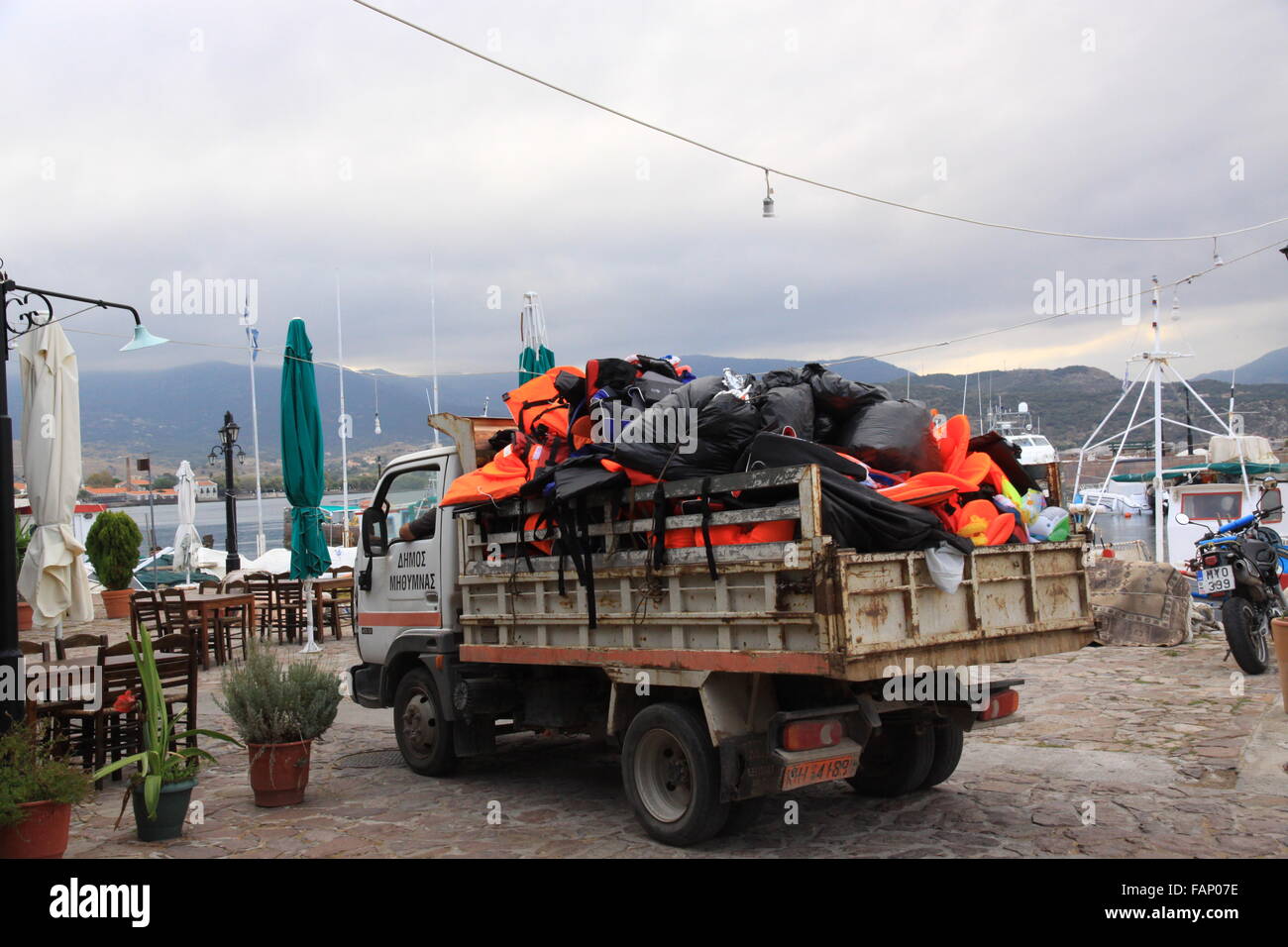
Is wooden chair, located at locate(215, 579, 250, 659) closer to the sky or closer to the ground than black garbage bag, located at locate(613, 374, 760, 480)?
closer to the ground

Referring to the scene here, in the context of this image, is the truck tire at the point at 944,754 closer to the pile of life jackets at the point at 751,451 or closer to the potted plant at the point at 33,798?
the pile of life jackets at the point at 751,451

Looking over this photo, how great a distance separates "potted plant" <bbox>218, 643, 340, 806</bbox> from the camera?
6.68 m

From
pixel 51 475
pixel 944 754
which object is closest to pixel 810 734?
pixel 944 754

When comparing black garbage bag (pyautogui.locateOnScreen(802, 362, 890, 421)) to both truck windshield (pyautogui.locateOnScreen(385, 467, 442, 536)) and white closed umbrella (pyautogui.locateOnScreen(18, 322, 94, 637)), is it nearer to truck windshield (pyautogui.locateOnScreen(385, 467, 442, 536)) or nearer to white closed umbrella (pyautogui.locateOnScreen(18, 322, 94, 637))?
truck windshield (pyautogui.locateOnScreen(385, 467, 442, 536))

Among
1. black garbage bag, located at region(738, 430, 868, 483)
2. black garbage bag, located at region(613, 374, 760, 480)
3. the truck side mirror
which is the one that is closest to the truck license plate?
black garbage bag, located at region(738, 430, 868, 483)

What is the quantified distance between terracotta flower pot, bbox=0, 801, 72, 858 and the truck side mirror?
313 centimetres

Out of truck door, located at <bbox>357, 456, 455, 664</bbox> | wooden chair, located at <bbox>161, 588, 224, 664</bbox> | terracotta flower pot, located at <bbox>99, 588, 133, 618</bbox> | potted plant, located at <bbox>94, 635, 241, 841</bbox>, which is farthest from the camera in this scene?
terracotta flower pot, located at <bbox>99, 588, 133, 618</bbox>

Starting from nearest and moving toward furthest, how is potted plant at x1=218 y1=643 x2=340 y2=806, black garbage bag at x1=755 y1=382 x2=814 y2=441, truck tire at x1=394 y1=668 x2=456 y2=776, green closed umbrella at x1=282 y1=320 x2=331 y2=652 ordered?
1. black garbage bag at x1=755 y1=382 x2=814 y2=441
2. potted plant at x1=218 y1=643 x2=340 y2=806
3. truck tire at x1=394 y1=668 x2=456 y2=776
4. green closed umbrella at x1=282 y1=320 x2=331 y2=652

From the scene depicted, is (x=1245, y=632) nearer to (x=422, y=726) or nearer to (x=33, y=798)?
(x=422, y=726)

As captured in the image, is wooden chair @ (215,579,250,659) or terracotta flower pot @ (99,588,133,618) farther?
terracotta flower pot @ (99,588,133,618)

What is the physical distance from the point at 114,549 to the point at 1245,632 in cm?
1851

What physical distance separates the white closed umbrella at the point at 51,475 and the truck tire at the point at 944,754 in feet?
22.9
